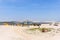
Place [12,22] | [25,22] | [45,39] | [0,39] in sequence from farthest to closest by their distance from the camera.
A: [12,22]
[25,22]
[45,39]
[0,39]

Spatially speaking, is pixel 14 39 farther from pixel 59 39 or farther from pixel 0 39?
pixel 59 39

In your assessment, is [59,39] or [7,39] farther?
[59,39]

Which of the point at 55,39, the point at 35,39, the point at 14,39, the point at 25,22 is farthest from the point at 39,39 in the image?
the point at 25,22

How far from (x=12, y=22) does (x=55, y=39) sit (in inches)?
782

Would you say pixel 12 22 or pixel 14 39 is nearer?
pixel 14 39

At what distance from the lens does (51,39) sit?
1113 centimetres

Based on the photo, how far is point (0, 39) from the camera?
10336mm

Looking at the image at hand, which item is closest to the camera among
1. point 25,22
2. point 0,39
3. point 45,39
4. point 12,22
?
point 0,39

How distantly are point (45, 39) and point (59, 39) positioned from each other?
3.76ft

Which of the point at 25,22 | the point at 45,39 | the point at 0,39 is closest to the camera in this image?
the point at 0,39

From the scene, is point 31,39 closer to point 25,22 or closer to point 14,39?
point 14,39

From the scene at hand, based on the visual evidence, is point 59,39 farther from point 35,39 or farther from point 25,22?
point 25,22

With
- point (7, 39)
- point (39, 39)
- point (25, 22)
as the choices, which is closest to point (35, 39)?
point (39, 39)

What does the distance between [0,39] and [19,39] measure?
4.67 ft
